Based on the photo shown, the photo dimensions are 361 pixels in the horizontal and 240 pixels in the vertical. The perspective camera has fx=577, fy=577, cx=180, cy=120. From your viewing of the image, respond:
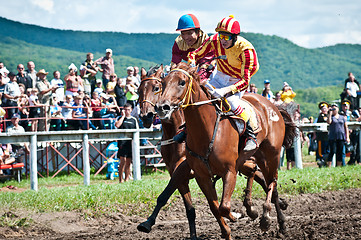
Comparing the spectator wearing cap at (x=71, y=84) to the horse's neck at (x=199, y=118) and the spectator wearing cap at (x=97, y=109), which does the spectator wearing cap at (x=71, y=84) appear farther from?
the horse's neck at (x=199, y=118)

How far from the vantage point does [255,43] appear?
98.4 meters

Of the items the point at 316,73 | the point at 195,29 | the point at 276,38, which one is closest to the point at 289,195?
the point at 195,29

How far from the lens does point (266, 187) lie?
8.54 m

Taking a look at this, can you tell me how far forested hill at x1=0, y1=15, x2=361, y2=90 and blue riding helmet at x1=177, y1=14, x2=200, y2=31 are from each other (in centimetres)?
3746

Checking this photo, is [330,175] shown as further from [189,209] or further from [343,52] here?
[343,52]

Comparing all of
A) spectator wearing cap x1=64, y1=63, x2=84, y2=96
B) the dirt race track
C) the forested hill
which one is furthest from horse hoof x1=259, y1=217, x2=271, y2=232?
the forested hill

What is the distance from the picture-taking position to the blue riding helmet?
24.9 ft

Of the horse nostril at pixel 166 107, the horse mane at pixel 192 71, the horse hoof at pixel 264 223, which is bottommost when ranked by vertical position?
the horse hoof at pixel 264 223

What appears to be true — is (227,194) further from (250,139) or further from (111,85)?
(111,85)

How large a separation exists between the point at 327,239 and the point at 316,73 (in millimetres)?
91622

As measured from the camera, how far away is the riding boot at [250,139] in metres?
7.15

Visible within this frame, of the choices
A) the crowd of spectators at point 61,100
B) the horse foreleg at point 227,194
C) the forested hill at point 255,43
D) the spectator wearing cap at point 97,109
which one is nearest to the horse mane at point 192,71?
the horse foreleg at point 227,194

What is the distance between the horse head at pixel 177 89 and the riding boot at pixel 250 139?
110 centimetres

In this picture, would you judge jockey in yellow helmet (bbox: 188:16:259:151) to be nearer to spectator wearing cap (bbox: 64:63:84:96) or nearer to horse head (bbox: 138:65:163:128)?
horse head (bbox: 138:65:163:128)
